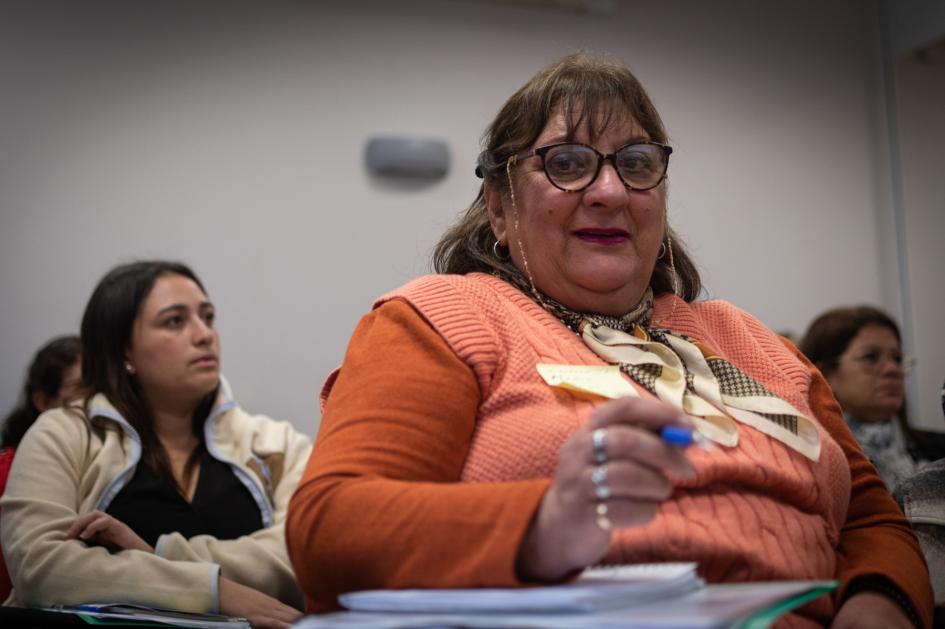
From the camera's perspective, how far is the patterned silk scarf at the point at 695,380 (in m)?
1.05

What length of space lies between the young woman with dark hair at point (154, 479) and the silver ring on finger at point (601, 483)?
127cm

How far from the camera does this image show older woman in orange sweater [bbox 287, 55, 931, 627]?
0.75m

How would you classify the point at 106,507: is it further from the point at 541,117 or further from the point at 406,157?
the point at 406,157

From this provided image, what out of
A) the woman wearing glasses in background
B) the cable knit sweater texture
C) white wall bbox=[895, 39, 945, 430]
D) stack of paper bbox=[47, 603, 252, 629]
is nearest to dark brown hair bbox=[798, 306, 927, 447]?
the woman wearing glasses in background

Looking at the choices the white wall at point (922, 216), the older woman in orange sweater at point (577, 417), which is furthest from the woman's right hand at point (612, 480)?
the white wall at point (922, 216)

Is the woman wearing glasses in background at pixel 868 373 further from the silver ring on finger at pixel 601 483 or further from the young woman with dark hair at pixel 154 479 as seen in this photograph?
the silver ring on finger at pixel 601 483

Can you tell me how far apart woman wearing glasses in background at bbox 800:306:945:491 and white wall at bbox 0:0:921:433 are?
0.55 metres

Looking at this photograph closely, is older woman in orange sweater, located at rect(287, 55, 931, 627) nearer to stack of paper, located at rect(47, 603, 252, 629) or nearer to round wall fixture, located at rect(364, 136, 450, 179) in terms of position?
stack of paper, located at rect(47, 603, 252, 629)

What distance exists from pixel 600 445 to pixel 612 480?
0.03 meters

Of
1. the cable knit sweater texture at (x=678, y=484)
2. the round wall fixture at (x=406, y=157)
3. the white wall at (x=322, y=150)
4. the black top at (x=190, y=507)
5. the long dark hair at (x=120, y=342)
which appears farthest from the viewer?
the round wall fixture at (x=406, y=157)

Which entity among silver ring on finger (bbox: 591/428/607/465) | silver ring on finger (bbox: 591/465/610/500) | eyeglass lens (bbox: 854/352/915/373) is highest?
silver ring on finger (bbox: 591/428/607/465)

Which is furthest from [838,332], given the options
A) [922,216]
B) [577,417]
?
[577,417]

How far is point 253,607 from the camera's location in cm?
177

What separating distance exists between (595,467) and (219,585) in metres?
1.36
